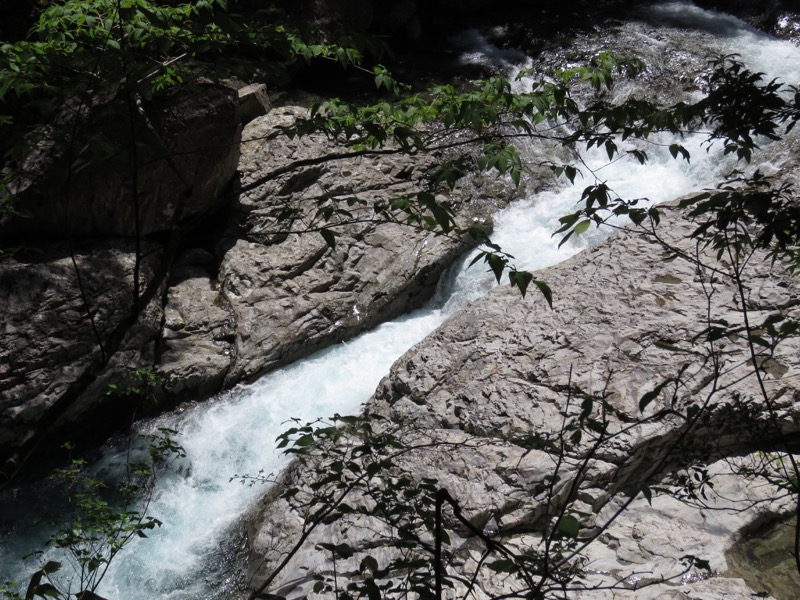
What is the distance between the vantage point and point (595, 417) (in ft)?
13.3

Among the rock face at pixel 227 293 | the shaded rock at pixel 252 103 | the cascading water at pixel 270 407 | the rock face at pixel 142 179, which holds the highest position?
the shaded rock at pixel 252 103

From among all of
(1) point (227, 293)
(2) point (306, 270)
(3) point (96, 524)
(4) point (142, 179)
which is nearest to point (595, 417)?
(3) point (96, 524)

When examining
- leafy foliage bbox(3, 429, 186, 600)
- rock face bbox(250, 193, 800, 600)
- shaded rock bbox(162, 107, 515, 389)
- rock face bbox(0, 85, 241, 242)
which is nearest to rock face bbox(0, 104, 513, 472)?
shaded rock bbox(162, 107, 515, 389)

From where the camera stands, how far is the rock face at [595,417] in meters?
3.72

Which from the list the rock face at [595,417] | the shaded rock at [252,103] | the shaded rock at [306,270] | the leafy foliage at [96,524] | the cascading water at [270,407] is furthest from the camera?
the shaded rock at [252,103]

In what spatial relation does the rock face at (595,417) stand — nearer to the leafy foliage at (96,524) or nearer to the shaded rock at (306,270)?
the leafy foliage at (96,524)

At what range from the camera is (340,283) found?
703 cm

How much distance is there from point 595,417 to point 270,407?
3149mm

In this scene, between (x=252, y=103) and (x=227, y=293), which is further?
(x=252, y=103)

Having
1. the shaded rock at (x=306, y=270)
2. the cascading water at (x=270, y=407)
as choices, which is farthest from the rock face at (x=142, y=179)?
the cascading water at (x=270, y=407)

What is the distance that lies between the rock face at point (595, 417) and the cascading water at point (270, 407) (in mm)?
517

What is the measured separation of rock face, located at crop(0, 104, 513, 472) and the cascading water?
238mm

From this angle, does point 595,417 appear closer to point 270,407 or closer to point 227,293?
point 270,407

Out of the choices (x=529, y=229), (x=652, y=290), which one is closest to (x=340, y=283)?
(x=529, y=229)
